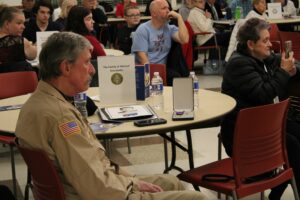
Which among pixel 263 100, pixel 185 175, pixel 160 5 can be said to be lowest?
pixel 185 175

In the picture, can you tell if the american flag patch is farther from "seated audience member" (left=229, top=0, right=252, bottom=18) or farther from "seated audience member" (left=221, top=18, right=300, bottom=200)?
"seated audience member" (left=229, top=0, right=252, bottom=18)

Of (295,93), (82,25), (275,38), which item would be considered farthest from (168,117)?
(275,38)

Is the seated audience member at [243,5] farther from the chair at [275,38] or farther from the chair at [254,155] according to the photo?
the chair at [254,155]

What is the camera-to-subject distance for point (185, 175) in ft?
9.96

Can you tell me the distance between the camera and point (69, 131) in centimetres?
225

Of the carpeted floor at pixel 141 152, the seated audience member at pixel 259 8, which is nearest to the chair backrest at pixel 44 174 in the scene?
the carpeted floor at pixel 141 152

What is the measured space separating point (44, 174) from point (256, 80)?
1677 millimetres

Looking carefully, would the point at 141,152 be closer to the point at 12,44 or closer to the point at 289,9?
the point at 12,44

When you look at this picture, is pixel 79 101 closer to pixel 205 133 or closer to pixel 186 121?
pixel 186 121

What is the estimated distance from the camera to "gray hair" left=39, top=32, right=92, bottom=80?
2.37 meters

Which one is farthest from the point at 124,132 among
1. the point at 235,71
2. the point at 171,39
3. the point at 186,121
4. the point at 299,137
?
the point at 171,39

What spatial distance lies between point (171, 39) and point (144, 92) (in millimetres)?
2401

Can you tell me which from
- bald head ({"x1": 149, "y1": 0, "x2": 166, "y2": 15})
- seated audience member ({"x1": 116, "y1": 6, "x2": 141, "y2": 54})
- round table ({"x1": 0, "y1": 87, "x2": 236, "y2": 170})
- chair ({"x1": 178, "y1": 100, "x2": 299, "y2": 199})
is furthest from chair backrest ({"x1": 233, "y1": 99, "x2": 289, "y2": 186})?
seated audience member ({"x1": 116, "y1": 6, "x2": 141, "y2": 54})

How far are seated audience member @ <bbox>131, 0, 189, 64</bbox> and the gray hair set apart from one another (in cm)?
321
